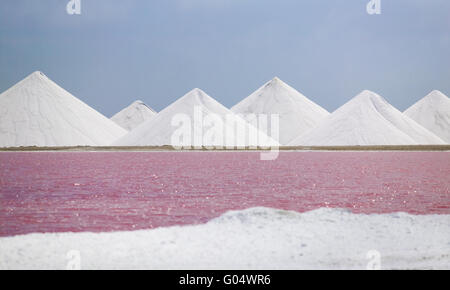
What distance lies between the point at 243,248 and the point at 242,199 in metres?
9.07

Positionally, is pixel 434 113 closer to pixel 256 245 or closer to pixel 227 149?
pixel 227 149

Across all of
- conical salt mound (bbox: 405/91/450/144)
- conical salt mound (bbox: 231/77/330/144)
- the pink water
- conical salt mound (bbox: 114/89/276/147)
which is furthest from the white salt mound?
conical salt mound (bbox: 405/91/450/144)

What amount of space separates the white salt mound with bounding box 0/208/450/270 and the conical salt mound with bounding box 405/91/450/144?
114 meters

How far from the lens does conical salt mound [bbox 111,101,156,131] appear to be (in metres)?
164

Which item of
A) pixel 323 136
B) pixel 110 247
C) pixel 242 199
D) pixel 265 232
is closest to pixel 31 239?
pixel 110 247

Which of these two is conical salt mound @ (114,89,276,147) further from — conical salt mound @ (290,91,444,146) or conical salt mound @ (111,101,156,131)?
conical salt mound @ (111,101,156,131)

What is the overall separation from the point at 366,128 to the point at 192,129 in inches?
1197

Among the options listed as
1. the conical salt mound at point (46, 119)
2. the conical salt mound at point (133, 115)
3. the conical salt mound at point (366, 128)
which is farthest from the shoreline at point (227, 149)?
the conical salt mound at point (133, 115)

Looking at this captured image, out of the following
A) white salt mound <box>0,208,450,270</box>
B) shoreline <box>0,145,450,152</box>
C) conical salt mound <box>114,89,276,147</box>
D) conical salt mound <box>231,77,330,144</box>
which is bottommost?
white salt mound <box>0,208,450,270</box>

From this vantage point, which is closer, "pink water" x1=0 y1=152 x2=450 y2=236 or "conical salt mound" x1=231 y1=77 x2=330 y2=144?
"pink water" x1=0 y1=152 x2=450 y2=236

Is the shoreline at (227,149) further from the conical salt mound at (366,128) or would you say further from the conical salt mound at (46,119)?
the conical salt mound at (46,119)

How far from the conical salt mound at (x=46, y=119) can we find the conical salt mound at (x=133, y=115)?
141 feet

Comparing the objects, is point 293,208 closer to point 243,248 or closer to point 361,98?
point 243,248

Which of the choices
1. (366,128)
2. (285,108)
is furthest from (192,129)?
(285,108)
